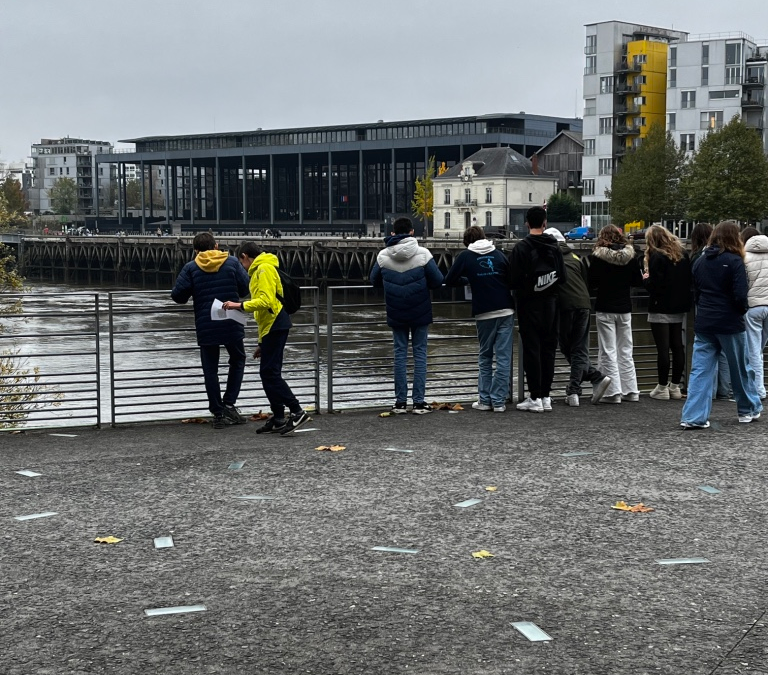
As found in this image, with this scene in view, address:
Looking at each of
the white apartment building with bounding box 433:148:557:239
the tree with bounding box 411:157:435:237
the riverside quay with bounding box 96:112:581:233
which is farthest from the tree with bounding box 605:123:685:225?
the riverside quay with bounding box 96:112:581:233

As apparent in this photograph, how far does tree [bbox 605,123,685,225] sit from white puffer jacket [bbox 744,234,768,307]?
6962 cm

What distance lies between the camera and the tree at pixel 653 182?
259 feet

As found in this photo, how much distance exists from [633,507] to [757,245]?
468cm

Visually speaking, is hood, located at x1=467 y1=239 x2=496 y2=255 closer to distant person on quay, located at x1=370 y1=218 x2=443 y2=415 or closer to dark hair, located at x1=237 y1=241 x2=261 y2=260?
distant person on quay, located at x1=370 y1=218 x2=443 y2=415

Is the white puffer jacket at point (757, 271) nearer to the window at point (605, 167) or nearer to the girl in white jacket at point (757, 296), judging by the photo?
the girl in white jacket at point (757, 296)

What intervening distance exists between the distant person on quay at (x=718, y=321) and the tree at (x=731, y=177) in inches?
2487

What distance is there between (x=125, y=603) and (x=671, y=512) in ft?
11.6

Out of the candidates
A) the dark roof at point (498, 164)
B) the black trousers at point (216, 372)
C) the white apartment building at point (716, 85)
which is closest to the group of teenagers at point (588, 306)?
the black trousers at point (216, 372)

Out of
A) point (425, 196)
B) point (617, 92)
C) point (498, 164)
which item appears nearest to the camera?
point (617, 92)

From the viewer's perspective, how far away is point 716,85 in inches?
3501

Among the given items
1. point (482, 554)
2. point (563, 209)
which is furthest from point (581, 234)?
point (482, 554)

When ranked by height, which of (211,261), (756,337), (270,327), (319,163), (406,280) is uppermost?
(319,163)

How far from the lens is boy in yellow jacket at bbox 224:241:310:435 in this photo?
9992 mm

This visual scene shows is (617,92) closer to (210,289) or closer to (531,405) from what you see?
(531,405)
